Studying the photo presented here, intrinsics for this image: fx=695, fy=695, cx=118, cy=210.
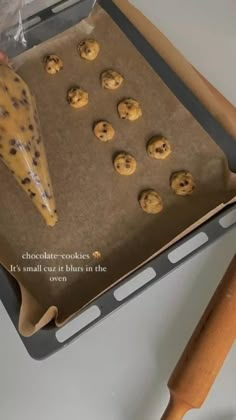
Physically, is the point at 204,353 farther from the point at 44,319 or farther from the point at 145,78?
the point at 145,78

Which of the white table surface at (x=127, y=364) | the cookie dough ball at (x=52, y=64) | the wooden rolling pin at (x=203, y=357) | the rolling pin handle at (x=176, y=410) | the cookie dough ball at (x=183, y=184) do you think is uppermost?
the cookie dough ball at (x=52, y=64)

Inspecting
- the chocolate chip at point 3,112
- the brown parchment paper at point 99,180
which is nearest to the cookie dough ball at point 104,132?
the brown parchment paper at point 99,180

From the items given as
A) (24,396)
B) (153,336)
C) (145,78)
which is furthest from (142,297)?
(145,78)

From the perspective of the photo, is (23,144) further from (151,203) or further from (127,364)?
(127,364)

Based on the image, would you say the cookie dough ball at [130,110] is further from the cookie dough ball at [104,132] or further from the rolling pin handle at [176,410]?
the rolling pin handle at [176,410]

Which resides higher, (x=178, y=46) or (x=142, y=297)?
(x=178, y=46)

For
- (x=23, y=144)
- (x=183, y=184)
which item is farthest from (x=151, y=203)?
(x=23, y=144)
